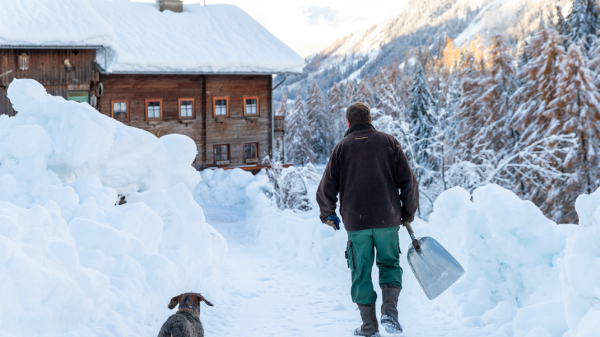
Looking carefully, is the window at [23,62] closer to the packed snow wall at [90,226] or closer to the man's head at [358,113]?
the packed snow wall at [90,226]

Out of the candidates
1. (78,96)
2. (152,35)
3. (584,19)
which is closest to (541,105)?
(584,19)

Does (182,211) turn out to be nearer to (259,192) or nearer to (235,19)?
(259,192)

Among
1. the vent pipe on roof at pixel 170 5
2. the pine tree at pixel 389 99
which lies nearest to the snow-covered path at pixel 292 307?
the pine tree at pixel 389 99

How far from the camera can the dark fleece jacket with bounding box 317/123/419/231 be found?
13.6 ft

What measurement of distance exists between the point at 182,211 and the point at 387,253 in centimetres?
309

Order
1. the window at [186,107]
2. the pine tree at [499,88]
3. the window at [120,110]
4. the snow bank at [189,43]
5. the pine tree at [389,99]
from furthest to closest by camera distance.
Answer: the pine tree at [499,88] < the window at [186,107] < the window at [120,110] < the snow bank at [189,43] < the pine tree at [389,99]

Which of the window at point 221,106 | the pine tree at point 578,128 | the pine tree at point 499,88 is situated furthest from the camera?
the pine tree at point 499,88

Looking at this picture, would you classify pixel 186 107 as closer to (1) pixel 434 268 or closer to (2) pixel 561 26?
(2) pixel 561 26

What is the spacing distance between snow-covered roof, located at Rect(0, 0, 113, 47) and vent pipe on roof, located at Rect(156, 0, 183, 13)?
5.47m

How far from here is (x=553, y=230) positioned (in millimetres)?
4699

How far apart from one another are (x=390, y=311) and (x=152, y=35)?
66.2 feet

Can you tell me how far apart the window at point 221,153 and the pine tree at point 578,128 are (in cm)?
1398

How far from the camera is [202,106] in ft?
73.8

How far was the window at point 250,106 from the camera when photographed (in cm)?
2323
